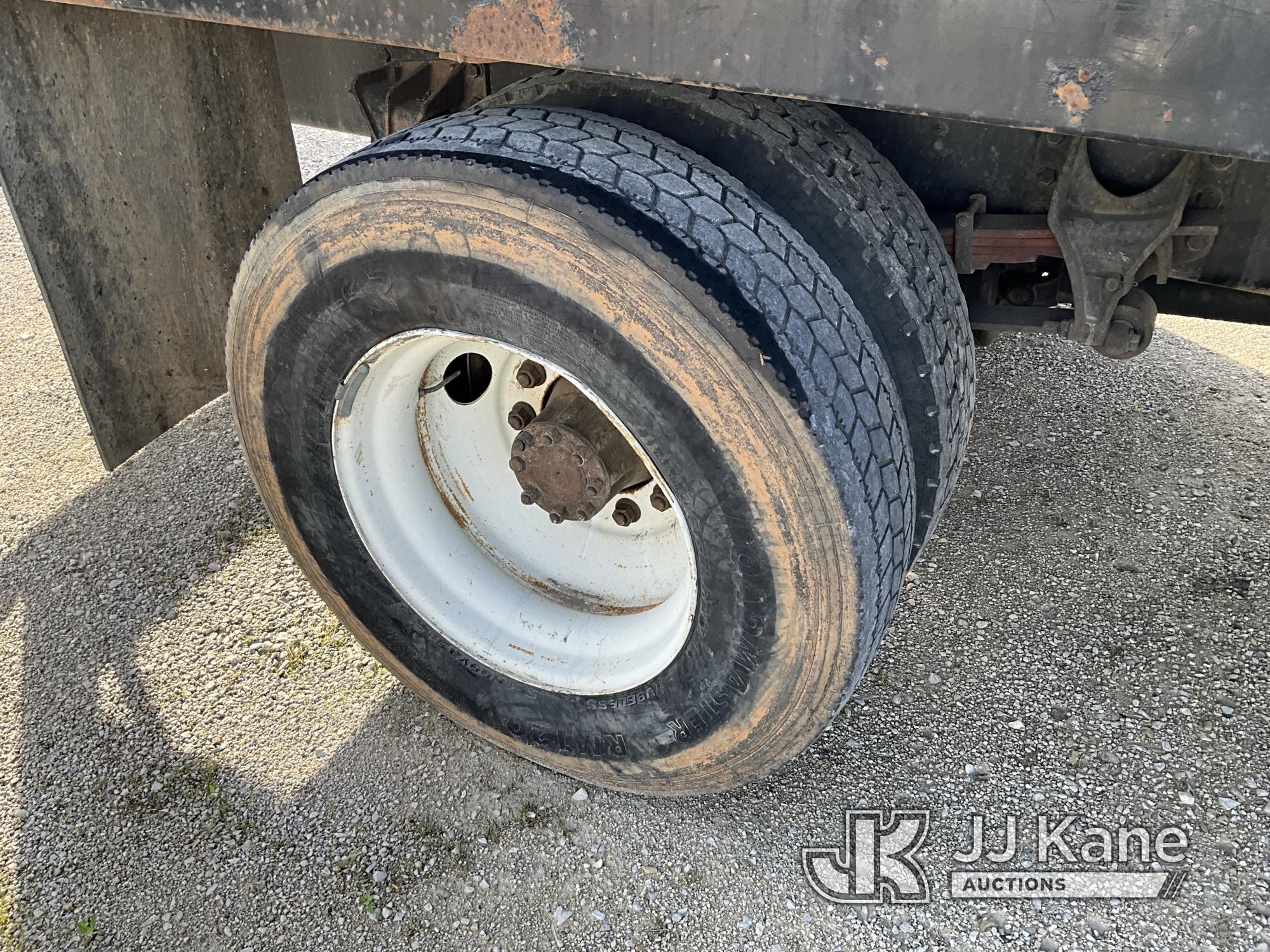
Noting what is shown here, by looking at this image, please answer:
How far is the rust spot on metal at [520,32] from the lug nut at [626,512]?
Answer: 3.36 feet

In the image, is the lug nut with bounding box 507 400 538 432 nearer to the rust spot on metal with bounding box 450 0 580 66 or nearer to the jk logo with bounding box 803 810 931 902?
the rust spot on metal with bounding box 450 0 580 66

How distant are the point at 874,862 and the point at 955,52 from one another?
1671 mm

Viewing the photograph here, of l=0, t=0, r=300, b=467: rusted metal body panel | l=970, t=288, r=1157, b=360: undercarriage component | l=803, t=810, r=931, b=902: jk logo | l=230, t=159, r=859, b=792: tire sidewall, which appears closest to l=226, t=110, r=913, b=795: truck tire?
l=230, t=159, r=859, b=792: tire sidewall

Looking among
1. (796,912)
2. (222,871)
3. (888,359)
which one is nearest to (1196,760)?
(796,912)

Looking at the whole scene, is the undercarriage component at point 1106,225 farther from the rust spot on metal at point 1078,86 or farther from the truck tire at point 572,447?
the rust spot on metal at point 1078,86

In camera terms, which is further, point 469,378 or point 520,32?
point 469,378

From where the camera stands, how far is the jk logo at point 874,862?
2.07 metres

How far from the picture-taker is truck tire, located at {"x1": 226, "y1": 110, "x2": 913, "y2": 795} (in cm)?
154

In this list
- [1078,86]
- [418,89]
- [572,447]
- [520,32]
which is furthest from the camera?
[418,89]

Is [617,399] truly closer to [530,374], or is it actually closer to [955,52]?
[530,374]

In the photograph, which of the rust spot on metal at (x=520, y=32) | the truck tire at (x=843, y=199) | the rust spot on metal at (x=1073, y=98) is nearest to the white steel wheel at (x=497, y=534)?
the truck tire at (x=843, y=199)

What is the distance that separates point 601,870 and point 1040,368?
2.69 meters

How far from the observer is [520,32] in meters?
1.43

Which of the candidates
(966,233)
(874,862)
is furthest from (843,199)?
(874,862)
